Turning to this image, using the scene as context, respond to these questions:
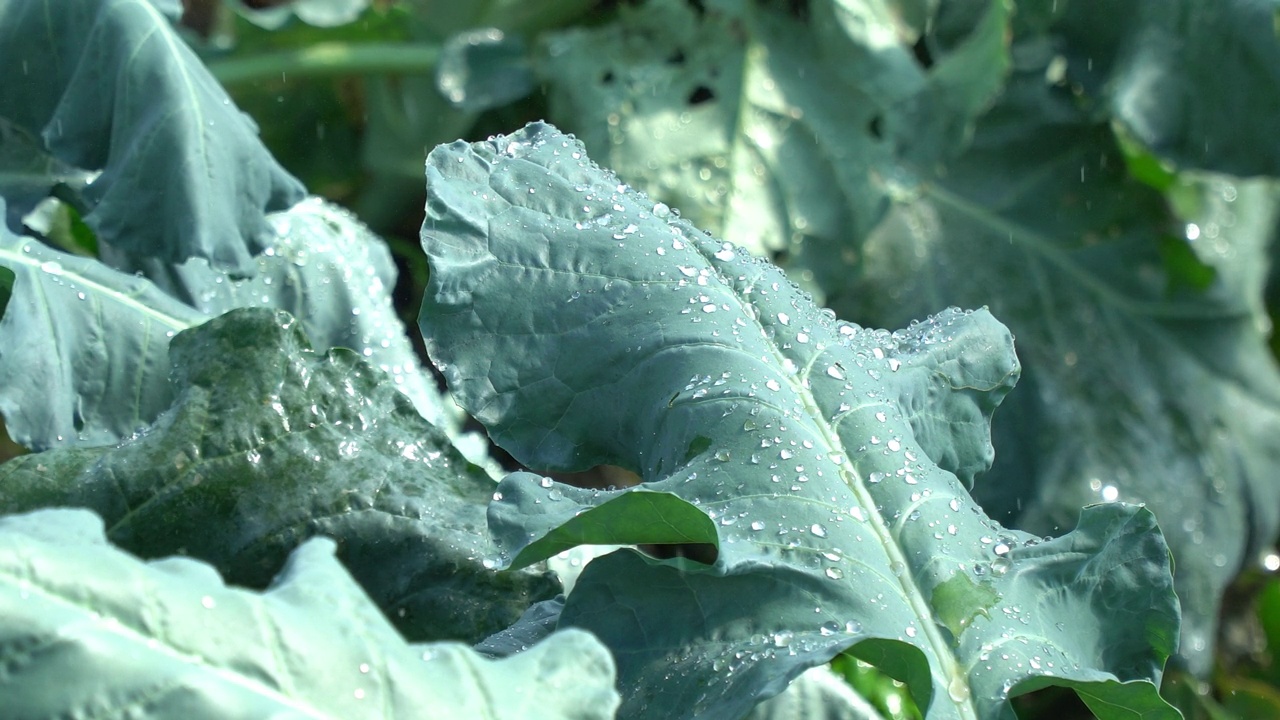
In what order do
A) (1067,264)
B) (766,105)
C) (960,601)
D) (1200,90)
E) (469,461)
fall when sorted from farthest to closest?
(1067,264)
(766,105)
(1200,90)
(469,461)
(960,601)

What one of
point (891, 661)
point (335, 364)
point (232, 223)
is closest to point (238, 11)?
point (232, 223)

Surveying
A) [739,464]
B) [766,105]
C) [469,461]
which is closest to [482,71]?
[766,105]

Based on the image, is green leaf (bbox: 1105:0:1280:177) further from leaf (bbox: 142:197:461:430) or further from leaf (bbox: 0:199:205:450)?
leaf (bbox: 0:199:205:450)

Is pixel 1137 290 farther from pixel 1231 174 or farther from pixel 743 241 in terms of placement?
pixel 743 241

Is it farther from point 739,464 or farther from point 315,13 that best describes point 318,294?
point 315,13

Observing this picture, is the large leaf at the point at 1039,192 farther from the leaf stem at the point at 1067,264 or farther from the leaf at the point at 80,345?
the leaf at the point at 80,345
